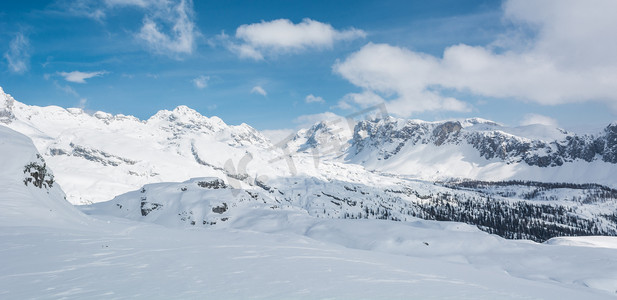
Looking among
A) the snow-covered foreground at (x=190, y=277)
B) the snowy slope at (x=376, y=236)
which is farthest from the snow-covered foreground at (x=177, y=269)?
the snowy slope at (x=376, y=236)

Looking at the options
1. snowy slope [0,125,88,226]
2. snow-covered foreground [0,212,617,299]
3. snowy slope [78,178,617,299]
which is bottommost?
snowy slope [78,178,617,299]

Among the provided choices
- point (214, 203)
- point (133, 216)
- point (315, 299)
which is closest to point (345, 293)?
point (315, 299)

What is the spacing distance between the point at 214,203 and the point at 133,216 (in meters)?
21.9

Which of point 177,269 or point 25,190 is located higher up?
point 25,190

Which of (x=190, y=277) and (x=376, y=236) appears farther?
(x=376, y=236)

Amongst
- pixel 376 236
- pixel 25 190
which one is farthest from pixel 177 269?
pixel 376 236

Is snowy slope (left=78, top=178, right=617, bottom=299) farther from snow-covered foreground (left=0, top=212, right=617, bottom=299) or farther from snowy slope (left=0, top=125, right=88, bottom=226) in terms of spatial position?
snowy slope (left=0, top=125, right=88, bottom=226)

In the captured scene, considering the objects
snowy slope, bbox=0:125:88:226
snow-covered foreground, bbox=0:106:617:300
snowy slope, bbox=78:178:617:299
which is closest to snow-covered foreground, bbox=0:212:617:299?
snow-covered foreground, bbox=0:106:617:300

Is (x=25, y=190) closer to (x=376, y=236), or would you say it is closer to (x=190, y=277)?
(x=190, y=277)

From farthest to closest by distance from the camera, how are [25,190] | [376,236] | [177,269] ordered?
[376,236], [25,190], [177,269]

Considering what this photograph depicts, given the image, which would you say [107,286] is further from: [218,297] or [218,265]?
[218,265]

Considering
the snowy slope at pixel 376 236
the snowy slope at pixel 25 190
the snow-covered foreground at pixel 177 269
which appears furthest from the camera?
the snowy slope at pixel 376 236

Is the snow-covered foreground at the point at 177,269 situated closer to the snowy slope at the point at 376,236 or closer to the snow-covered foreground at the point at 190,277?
the snow-covered foreground at the point at 190,277

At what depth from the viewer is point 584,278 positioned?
147 feet
